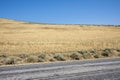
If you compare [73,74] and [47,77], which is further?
[73,74]

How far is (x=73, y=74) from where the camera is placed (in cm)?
1102

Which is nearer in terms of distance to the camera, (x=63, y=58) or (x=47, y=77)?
(x=47, y=77)

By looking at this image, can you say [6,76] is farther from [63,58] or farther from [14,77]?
[63,58]

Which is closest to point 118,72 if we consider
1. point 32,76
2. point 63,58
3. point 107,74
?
point 107,74

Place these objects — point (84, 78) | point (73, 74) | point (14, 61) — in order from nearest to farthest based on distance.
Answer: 1. point (84, 78)
2. point (73, 74)
3. point (14, 61)

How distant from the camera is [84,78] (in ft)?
33.4

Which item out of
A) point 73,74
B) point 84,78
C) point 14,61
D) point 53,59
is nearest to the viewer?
point 84,78

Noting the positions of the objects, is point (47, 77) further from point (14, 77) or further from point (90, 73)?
point (90, 73)

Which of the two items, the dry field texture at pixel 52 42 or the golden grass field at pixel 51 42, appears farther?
the golden grass field at pixel 51 42

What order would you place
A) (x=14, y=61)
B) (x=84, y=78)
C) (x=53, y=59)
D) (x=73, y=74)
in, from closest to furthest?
1. (x=84, y=78)
2. (x=73, y=74)
3. (x=14, y=61)
4. (x=53, y=59)

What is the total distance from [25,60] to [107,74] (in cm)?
936

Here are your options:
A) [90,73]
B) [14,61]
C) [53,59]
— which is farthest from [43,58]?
[90,73]

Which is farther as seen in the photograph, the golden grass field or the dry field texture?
the golden grass field

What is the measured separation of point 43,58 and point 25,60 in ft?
5.13
